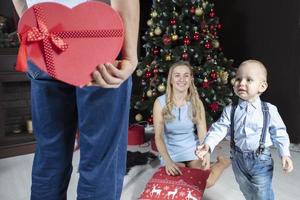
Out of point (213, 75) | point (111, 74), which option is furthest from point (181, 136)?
point (111, 74)

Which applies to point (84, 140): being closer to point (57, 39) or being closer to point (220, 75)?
point (57, 39)

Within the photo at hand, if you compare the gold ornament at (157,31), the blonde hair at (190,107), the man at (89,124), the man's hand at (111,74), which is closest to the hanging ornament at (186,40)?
the gold ornament at (157,31)

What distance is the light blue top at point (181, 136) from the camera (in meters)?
2.05

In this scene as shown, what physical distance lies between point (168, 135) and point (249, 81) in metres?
0.92

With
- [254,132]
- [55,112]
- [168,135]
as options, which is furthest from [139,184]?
[55,112]

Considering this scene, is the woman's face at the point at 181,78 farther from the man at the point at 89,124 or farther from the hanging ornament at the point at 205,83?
the man at the point at 89,124

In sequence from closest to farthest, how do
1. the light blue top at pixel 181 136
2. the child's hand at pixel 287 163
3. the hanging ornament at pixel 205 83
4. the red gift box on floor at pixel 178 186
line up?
1. the child's hand at pixel 287 163
2. the red gift box on floor at pixel 178 186
3. the light blue top at pixel 181 136
4. the hanging ornament at pixel 205 83

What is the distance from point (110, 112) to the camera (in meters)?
0.71

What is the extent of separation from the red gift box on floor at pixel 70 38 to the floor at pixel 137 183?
144cm

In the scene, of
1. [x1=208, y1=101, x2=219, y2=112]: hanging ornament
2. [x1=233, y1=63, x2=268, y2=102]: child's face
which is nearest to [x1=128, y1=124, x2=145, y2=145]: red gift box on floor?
[x1=208, y1=101, x2=219, y2=112]: hanging ornament

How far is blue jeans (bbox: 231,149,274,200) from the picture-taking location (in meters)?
1.29


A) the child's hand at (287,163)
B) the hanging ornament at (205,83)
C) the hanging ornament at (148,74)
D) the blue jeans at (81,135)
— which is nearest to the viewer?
the blue jeans at (81,135)

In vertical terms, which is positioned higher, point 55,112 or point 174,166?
point 55,112

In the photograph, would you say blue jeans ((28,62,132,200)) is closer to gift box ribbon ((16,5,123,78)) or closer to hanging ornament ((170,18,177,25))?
gift box ribbon ((16,5,123,78))
